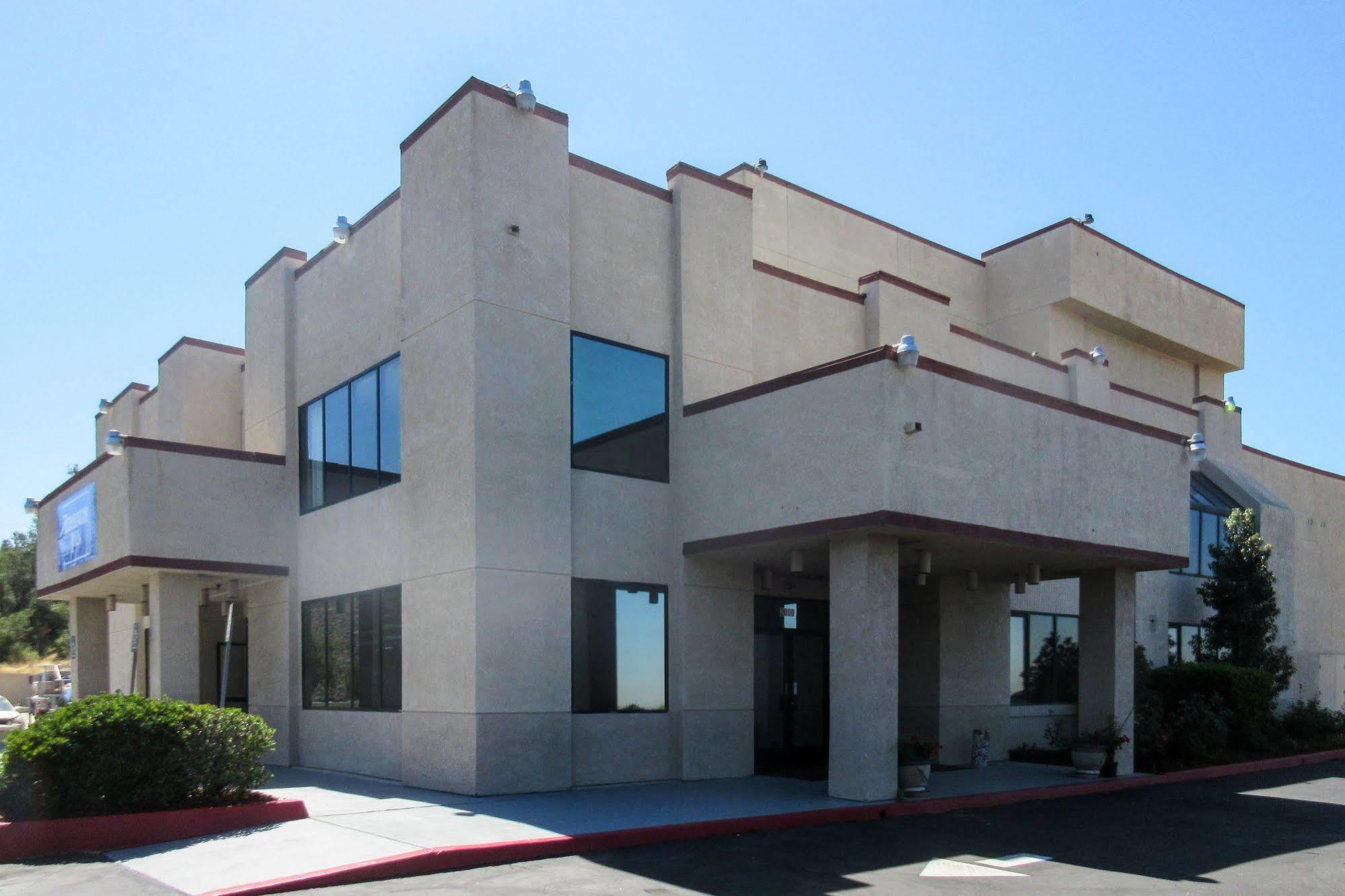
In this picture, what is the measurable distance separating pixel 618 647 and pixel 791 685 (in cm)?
527

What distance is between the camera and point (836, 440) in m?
14.5

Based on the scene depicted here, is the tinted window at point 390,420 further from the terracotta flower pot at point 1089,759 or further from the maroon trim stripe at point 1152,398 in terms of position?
the maroon trim stripe at point 1152,398

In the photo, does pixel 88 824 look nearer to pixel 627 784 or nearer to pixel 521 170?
pixel 627 784

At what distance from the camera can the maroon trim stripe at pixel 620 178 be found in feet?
55.8

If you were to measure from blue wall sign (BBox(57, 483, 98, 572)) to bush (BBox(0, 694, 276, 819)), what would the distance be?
8.15 meters

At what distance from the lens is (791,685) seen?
20.7 metres

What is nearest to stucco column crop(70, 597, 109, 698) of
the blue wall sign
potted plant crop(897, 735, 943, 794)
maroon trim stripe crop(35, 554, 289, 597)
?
the blue wall sign

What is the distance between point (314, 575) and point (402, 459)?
3.91 meters

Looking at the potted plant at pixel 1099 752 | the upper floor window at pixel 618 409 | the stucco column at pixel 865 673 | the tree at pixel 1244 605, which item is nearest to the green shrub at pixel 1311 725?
the tree at pixel 1244 605

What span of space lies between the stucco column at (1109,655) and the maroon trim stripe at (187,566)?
1399cm

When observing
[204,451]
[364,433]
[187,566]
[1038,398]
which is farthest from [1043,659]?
[204,451]

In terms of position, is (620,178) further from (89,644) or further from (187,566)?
(89,644)

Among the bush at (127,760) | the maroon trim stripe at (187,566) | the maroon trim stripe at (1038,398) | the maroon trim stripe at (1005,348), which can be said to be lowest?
the bush at (127,760)

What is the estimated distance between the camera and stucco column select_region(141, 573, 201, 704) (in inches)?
716
